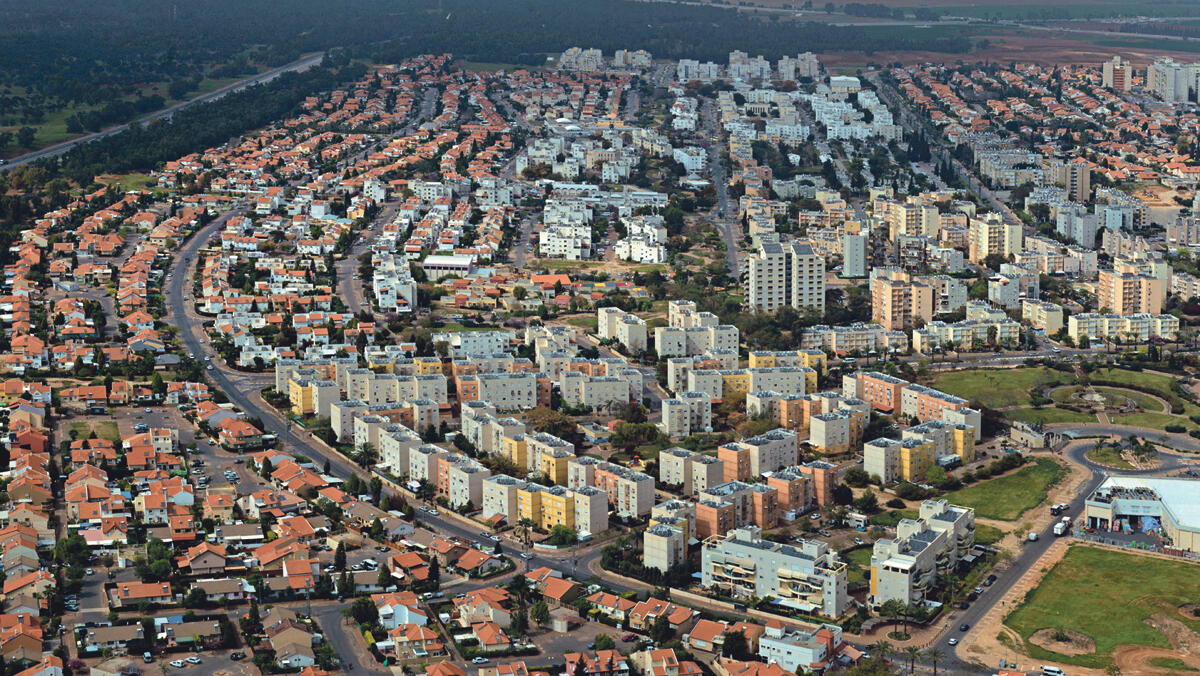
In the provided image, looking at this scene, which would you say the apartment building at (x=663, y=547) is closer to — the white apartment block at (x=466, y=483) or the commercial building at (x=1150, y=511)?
the white apartment block at (x=466, y=483)

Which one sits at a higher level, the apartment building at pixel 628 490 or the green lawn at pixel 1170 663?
the apartment building at pixel 628 490

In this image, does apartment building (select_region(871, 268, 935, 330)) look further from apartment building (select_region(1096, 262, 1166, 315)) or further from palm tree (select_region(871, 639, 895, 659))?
palm tree (select_region(871, 639, 895, 659))

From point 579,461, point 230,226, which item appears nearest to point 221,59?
point 230,226

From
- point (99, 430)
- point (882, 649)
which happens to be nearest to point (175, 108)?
point (99, 430)

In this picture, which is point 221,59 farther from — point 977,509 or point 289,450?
point 977,509

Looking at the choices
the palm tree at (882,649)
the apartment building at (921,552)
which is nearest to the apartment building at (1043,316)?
the apartment building at (921,552)

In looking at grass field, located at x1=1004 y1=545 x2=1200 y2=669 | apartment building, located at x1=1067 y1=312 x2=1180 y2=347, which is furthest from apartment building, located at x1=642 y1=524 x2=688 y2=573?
apartment building, located at x1=1067 y1=312 x2=1180 y2=347
